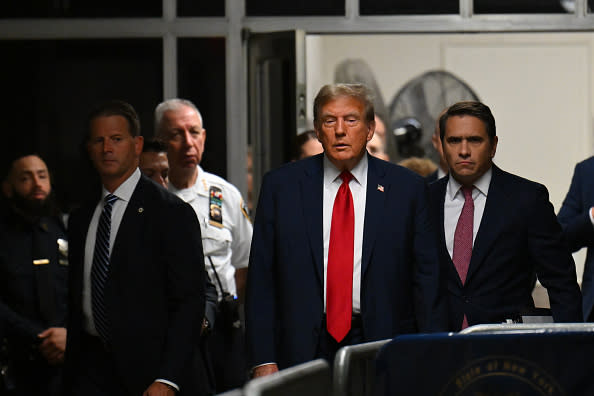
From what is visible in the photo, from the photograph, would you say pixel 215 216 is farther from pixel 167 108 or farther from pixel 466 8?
pixel 466 8

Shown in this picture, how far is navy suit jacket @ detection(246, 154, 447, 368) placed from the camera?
3850mm

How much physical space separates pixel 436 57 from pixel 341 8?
14.5ft

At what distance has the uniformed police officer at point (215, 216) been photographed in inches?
215

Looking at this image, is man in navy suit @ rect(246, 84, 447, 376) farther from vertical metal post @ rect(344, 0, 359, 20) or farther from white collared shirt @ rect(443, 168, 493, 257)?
vertical metal post @ rect(344, 0, 359, 20)

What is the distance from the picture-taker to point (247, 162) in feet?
24.1

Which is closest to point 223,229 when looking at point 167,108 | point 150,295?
point 167,108

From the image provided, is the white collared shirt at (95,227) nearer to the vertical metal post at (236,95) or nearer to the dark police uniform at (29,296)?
the dark police uniform at (29,296)

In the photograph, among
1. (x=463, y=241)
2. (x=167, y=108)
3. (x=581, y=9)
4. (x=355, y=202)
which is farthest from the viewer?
(x=581, y=9)

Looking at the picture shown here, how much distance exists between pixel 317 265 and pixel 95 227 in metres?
0.95

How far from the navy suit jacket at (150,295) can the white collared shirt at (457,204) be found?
968mm

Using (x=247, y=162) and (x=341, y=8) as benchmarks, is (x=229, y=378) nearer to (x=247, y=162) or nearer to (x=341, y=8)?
(x=247, y=162)

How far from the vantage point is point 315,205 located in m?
3.97

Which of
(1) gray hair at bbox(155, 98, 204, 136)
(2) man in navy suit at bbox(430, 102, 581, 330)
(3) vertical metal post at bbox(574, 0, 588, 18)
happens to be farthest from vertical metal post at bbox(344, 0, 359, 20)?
(2) man in navy suit at bbox(430, 102, 581, 330)

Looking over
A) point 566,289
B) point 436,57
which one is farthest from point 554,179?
point 566,289
